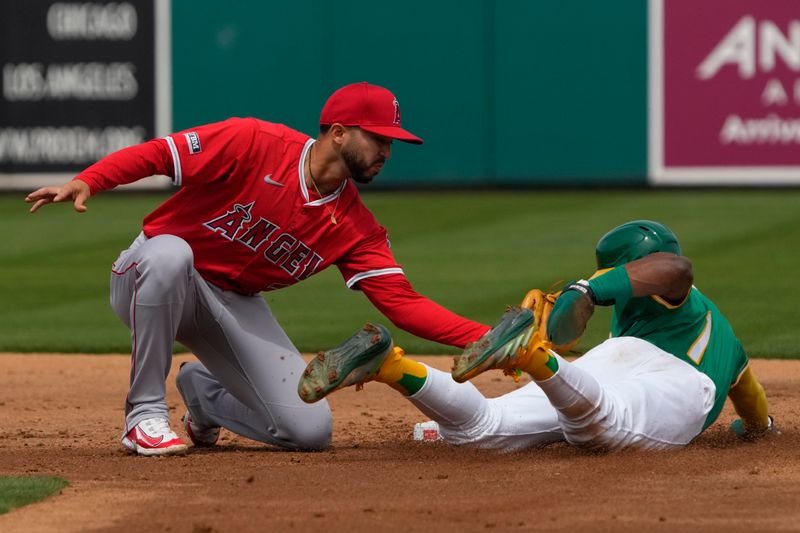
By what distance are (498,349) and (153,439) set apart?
1.34 meters

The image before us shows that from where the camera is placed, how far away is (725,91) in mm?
16312

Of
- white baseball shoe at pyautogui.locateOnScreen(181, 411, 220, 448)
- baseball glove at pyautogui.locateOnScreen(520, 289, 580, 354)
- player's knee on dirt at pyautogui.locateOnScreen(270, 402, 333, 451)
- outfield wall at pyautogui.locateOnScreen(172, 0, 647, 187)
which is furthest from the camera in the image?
outfield wall at pyautogui.locateOnScreen(172, 0, 647, 187)

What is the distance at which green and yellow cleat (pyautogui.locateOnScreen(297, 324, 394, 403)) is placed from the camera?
15.0 feet

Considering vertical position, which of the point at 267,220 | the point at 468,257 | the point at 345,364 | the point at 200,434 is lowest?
the point at 468,257

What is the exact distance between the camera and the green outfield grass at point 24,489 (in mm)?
4312

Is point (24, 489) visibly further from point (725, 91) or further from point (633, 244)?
point (725, 91)

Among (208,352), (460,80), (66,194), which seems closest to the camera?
(66,194)

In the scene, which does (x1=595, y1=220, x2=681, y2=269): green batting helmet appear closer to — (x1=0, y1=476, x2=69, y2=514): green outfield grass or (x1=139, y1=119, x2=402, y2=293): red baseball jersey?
(x1=139, y1=119, x2=402, y2=293): red baseball jersey

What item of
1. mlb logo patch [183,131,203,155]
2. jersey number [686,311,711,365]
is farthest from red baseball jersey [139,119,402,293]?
jersey number [686,311,711,365]

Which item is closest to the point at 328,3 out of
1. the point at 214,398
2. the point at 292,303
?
the point at 292,303

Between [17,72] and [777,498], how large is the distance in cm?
1386

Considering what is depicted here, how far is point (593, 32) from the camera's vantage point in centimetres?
1644

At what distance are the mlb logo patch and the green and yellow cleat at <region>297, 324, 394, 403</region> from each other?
2.94 feet

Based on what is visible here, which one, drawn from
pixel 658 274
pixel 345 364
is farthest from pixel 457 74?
pixel 345 364
